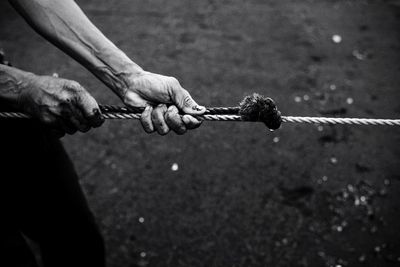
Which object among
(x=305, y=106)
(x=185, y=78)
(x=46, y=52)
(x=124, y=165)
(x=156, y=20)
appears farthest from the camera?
(x=156, y=20)

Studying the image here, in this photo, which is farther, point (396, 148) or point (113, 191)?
point (396, 148)

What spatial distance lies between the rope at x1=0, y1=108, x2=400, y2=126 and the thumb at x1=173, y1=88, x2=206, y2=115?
0.09 feet

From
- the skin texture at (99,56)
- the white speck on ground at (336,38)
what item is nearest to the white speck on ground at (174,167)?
the skin texture at (99,56)

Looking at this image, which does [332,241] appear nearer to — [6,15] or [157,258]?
[157,258]

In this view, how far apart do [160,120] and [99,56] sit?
53 cm

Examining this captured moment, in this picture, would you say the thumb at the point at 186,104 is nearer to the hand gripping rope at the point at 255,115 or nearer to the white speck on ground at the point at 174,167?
the hand gripping rope at the point at 255,115

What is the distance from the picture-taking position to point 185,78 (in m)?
4.12

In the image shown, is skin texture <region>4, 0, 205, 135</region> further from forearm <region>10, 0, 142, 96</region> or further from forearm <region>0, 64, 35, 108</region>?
forearm <region>0, 64, 35, 108</region>

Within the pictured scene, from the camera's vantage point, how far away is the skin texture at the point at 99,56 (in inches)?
63.1

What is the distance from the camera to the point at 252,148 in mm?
3293

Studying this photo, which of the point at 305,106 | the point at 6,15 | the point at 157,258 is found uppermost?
the point at 6,15

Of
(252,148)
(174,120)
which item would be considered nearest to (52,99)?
(174,120)

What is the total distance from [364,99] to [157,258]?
2.92 metres

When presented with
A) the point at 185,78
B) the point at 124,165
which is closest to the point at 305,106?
the point at 185,78
